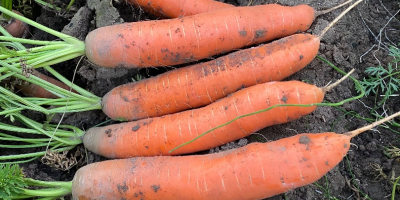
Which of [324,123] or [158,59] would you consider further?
[158,59]

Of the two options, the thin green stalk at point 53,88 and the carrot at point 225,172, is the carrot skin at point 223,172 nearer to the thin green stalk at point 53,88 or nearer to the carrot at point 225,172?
the carrot at point 225,172

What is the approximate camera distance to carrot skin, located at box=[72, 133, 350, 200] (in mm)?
2066

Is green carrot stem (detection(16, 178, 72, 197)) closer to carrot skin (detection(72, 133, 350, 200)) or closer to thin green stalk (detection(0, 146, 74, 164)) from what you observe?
carrot skin (detection(72, 133, 350, 200))

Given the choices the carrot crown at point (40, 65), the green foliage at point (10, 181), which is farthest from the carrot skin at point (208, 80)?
the green foliage at point (10, 181)

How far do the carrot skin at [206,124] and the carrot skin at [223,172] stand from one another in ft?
0.46

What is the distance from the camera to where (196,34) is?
2535 mm

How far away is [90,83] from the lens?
2.92 meters

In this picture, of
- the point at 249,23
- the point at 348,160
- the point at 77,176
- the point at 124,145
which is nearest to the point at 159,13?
the point at 249,23

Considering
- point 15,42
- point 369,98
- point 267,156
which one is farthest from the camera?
point 15,42

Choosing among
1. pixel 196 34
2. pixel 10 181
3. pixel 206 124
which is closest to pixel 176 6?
pixel 196 34

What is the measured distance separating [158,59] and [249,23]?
0.75 metres

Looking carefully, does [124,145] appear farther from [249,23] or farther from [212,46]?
[249,23]

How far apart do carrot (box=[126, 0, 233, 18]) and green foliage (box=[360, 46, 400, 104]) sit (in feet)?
4.43

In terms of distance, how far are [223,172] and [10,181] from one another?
4.43ft
